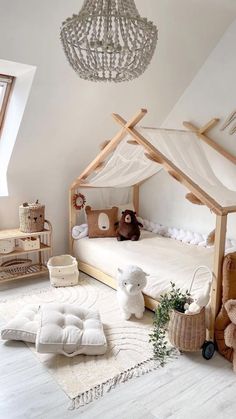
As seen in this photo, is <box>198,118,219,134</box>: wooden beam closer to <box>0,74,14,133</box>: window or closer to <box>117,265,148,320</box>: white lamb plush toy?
<box>117,265,148,320</box>: white lamb plush toy

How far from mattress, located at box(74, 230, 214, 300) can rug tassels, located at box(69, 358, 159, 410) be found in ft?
2.31

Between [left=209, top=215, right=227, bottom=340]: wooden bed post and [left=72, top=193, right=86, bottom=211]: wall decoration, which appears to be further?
[left=72, top=193, right=86, bottom=211]: wall decoration

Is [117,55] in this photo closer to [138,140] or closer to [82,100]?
[138,140]

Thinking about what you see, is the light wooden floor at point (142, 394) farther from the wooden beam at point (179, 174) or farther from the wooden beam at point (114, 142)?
the wooden beam at point (114, 142)

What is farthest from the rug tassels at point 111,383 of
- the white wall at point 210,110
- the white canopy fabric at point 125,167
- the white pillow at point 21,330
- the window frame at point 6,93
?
the window frame at point 6,93

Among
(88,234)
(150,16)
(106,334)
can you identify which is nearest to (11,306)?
(106,334)

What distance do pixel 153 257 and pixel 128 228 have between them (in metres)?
0.76

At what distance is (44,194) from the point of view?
425cm

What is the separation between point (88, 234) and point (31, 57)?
216cm

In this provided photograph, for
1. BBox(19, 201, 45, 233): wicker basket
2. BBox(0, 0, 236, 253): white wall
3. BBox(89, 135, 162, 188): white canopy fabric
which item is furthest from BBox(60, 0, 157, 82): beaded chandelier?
BBox(19, 201, 45, 233): wicker basket

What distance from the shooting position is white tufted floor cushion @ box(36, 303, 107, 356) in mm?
2406

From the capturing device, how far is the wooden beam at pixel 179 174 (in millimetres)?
2580

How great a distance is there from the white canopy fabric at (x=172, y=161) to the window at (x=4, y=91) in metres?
1.26

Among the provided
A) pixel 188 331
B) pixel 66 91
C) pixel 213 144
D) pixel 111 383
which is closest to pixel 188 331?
pixel 188 331
